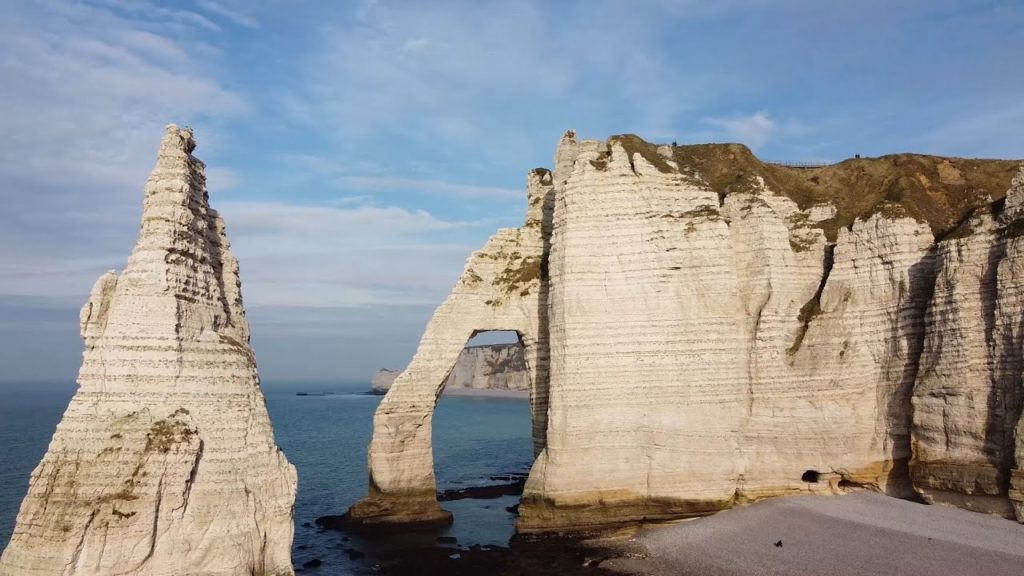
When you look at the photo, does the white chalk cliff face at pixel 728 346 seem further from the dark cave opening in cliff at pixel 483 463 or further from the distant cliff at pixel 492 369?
the distant cliff at pixel 492 369

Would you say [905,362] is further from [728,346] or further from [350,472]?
[350,472]

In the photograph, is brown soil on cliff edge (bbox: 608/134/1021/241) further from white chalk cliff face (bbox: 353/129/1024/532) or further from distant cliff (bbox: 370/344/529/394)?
distant cliff (bbox: 370/344/529/394)

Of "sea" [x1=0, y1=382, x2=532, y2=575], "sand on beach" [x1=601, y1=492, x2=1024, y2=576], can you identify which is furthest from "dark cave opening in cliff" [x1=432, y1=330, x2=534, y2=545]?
"sand on beach" [x1=601, y1=492, x2=1024, y2=576]

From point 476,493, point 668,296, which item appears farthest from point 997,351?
point 476,493

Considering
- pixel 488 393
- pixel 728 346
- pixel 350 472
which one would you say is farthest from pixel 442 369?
Answer: pixel 488 393

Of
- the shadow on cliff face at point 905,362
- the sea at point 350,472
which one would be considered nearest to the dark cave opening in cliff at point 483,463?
the sea at point 350,472

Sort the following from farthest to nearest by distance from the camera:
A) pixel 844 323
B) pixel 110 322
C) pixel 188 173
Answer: pixel 844 323, pixel 188 173, pixel 110 322

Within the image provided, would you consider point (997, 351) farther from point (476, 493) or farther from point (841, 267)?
point (476, 493)
